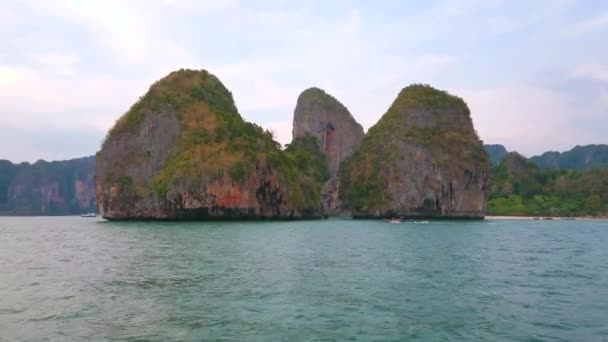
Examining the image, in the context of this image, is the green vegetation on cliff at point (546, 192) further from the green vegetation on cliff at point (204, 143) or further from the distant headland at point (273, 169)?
the green vegetation on cliff at point (204, 143)

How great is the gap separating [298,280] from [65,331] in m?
13.0

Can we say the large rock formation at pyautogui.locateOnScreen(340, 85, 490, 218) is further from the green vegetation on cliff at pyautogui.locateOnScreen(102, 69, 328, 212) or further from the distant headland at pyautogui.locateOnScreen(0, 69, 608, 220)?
the green vegetation on cliff at pyautogui.locateOnScreen(102, 69, 328, 212)

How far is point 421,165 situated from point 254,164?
47731mm

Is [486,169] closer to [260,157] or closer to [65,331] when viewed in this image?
[260,157]

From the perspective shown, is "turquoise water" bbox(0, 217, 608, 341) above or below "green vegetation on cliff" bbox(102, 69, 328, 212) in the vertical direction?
below

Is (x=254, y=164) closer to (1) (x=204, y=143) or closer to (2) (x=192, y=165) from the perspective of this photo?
(1) (x=204, y=143)

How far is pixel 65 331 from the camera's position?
17.8 meters

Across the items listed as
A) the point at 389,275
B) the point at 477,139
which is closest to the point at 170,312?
the point at 389,275

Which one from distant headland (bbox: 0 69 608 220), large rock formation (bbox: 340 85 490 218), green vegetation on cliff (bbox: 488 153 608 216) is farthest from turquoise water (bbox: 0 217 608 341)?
green vegetation on cliff (bbox: 488 153 608 216)

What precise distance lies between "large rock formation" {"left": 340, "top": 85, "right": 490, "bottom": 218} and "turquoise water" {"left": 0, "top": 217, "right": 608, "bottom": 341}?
9331 centimetres

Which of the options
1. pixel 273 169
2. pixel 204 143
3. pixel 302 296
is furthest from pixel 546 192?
pixel 302 296

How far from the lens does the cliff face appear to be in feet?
348

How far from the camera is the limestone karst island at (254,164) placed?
108 meters

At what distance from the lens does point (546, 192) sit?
585ft
